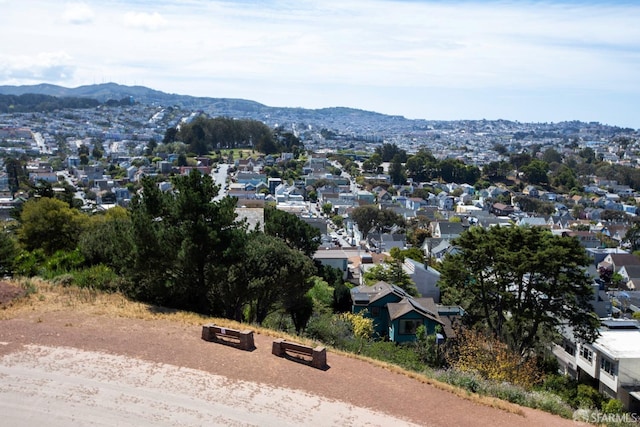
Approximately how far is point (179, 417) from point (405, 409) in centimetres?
285

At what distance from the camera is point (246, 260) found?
1170 cm

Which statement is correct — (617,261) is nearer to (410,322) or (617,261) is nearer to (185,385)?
(410,322)

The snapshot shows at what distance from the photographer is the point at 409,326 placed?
54.3 feet

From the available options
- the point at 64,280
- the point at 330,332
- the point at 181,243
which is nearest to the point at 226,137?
the point at 330,332

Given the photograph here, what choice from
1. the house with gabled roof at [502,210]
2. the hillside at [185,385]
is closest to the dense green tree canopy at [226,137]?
the house with gabled roof at [502,210]

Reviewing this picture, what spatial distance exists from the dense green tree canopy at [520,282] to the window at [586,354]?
165 centimetres

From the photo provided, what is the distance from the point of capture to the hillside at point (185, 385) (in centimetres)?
646

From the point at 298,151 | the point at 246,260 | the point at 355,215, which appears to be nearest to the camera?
the point at 246,260

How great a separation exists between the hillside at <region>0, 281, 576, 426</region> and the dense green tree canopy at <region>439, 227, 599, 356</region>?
682cm

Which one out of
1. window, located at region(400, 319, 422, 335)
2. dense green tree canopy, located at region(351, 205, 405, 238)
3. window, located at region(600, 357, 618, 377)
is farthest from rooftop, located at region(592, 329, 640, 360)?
dense green tree canopy, located at region(351, 205, 405, 238)

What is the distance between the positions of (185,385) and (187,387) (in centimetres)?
7

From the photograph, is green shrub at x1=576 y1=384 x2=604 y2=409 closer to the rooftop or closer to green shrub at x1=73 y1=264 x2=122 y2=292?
the rooftop

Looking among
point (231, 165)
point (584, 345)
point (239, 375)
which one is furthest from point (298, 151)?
point (239, 375)

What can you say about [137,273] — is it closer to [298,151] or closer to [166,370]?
[166,370]
